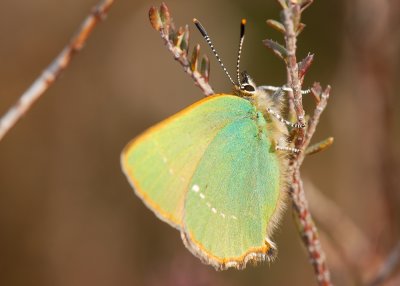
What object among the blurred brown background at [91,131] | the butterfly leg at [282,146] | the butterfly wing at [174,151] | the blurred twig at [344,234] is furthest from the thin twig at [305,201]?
the blurred brown background at [91,131]

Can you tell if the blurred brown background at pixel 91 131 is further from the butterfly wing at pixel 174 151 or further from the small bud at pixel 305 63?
the small bud at pixel 305 63

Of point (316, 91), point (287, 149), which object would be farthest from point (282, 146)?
point (316, 91)

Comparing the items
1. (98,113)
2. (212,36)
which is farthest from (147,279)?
(212,36)

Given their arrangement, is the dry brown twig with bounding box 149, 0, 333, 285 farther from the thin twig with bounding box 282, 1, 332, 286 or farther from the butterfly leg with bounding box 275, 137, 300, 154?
the butterfly leg with bounding box 275, 137, 300, 154

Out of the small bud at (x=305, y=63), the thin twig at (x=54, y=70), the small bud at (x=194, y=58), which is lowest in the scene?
the small bud at (x=305, y=63)

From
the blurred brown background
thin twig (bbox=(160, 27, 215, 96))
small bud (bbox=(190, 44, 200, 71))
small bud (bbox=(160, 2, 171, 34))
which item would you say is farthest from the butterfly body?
Answer: the blurred brown background
